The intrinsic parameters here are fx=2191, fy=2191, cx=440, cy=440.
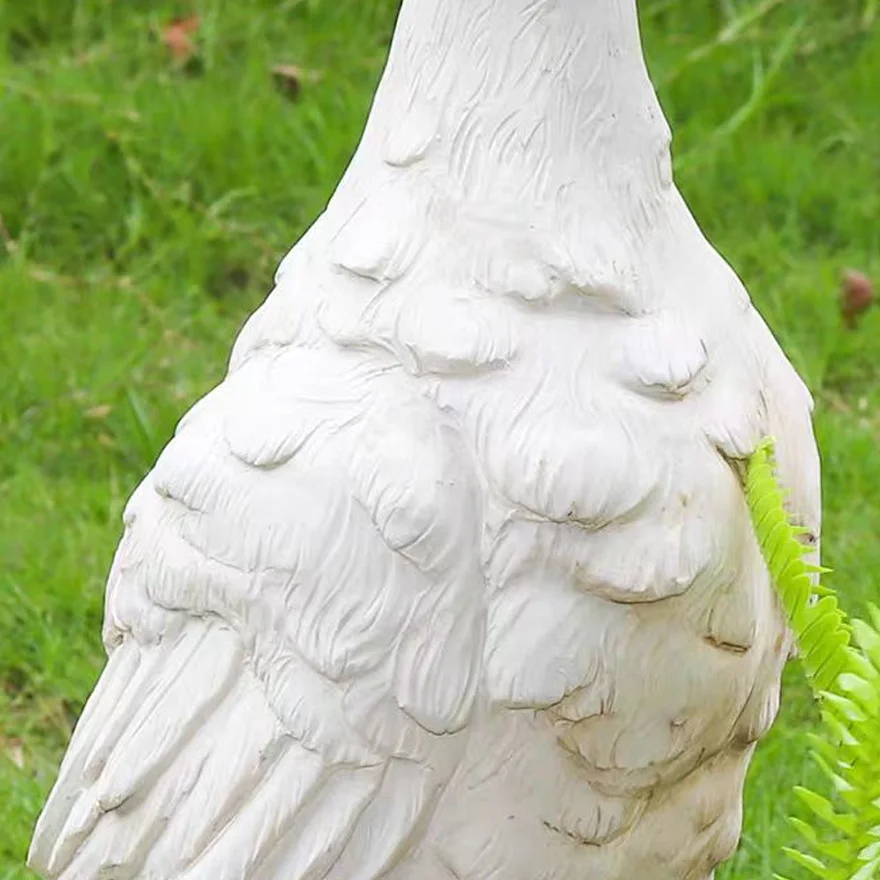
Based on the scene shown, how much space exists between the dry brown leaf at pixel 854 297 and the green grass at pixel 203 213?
2cm

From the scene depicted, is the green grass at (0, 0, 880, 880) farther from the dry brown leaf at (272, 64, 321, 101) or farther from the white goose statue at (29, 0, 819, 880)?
the white goose statue at (29, 0, 819, 880)

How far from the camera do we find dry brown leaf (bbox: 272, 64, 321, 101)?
3986 mm

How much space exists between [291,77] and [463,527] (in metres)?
2.61

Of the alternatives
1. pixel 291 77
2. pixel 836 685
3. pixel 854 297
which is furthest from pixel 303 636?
pixel 291 77

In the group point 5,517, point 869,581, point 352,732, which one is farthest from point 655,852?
point 5,517

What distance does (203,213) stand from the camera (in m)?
3.78

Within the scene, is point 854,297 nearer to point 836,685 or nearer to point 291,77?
point 291,77

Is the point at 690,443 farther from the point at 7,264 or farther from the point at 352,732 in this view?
the point at 7,264

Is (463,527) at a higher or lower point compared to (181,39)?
higher

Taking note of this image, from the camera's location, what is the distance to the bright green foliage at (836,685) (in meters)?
1.40

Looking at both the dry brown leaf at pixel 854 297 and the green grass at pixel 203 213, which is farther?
the dry brown leaf at pixel 854 297

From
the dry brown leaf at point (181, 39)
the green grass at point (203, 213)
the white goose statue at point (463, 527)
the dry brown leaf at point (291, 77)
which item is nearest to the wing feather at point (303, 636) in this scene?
the white goose statue at point (463, 527)

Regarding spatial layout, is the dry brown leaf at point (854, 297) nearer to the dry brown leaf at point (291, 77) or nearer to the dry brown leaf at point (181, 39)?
the dry brown leaf at point (291, 77)

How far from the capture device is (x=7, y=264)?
12.1 feet
